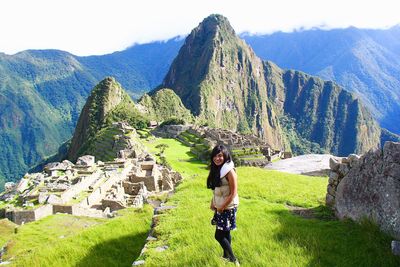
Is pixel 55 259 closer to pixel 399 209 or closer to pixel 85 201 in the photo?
pixel 399 209

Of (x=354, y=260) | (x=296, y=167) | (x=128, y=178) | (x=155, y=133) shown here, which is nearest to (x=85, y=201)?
(x=128, y=178)

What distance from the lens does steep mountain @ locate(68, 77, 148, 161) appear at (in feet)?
467

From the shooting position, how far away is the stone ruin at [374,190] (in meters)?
8.24

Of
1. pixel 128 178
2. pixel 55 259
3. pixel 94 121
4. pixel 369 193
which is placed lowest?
pixel 94 121

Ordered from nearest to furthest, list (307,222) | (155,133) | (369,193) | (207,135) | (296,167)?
1. (369,193)
2. (307,222)
3. (296,167)
4. (207,135)
5. (155,133)

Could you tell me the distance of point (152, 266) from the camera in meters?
7.55

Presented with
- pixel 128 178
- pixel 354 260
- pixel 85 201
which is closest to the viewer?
pixel 354 260

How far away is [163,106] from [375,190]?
172968 millimetres

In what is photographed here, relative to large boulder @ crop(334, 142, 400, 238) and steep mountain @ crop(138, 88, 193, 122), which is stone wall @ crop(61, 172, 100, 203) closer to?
large boulder @ crop(334, 142, 400, 238)

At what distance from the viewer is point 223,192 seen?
7887 mm

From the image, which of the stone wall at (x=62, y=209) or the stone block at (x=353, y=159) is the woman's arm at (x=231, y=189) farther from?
the stone wall at (x=62, y=209)

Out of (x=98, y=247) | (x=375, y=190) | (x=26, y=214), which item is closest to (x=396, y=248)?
(x=375, y=190)

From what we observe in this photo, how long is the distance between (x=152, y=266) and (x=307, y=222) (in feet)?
14.3

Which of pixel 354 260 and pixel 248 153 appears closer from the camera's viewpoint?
pixel 354 260
